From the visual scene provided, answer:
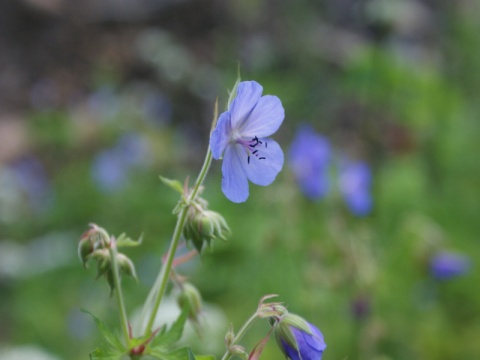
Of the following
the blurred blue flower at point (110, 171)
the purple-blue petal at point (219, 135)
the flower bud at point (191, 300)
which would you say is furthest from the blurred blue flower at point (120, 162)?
the purple-blue petal at point (219, 135)

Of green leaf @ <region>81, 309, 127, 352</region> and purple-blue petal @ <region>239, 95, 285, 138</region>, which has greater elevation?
purple-blue petal @ <region>239, 95, 285, 138</region>

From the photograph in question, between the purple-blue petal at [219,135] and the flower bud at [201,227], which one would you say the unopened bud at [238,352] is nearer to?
the flower bud at [201,227]

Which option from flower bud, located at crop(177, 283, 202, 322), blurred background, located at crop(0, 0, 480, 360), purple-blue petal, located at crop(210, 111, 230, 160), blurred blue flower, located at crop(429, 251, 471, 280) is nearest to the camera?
purple-blue petal, located at crop(210, 111, 230, 160)

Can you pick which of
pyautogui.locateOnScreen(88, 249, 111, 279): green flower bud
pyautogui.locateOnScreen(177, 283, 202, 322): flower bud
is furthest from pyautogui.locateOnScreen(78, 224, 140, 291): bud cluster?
pyautogui.locateOnScreen(177, 283, 202, 322): flower bud

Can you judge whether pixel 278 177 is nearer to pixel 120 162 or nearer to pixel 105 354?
pixel 120 162

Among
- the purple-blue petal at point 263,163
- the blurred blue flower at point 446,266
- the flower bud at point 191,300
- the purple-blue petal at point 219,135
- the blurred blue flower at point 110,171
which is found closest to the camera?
the purple-blue petal at point 219,135

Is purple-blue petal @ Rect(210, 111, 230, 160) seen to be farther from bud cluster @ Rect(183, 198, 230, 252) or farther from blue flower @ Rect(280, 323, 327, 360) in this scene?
blue flower @ Rect(280, 323, 327, 360)

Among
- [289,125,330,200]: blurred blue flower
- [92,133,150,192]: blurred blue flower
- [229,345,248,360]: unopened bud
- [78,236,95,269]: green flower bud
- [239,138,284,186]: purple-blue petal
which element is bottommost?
[92,133,150,192]: blurred blue flower

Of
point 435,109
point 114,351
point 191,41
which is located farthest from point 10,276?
point 191,41

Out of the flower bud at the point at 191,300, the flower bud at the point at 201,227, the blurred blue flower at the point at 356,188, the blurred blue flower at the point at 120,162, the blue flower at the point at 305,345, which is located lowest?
the blurred blue flower at the point at 120,162
